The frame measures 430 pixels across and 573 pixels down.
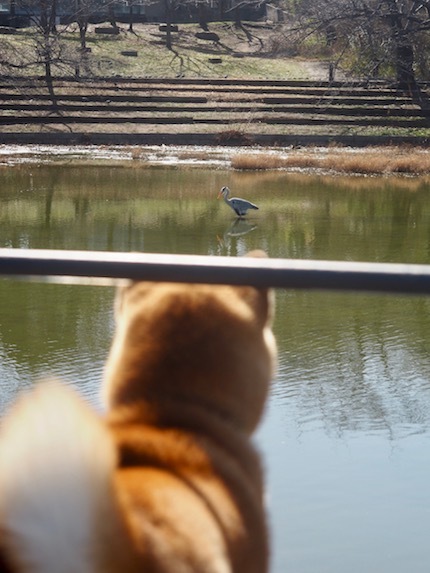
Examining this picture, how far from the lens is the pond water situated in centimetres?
731

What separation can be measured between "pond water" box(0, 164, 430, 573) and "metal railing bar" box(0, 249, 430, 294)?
445 mm

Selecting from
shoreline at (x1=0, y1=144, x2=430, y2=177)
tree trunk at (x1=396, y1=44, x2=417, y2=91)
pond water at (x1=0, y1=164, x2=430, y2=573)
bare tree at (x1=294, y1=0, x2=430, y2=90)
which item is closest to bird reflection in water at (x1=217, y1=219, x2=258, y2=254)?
pond water at (x1=0, y1=164, x2=430, y2=573)

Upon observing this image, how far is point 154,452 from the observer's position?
1.88 m

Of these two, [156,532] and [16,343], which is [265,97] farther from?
[156,532]

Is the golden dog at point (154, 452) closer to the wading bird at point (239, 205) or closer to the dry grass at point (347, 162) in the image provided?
the wading bird at point (239, 205)

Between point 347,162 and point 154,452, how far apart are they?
78.5ft

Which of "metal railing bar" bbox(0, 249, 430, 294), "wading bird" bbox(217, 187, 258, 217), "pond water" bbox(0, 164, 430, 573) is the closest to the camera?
"metal railing bar" bbox(0, 249, 430, 294)

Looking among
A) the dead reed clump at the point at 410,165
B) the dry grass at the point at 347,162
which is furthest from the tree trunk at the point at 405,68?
the dead reed clump at the point at 410,165

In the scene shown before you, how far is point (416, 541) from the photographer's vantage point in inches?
279

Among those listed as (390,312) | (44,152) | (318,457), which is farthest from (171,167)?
(318,457)

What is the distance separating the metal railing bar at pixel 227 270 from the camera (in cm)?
204

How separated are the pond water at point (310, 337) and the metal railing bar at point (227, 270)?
445 millimetres

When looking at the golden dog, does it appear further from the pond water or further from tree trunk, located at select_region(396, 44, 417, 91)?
tree trunk, located at select_region(396, 44, 417, 91)

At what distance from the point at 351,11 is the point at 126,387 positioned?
35152 millimetres
